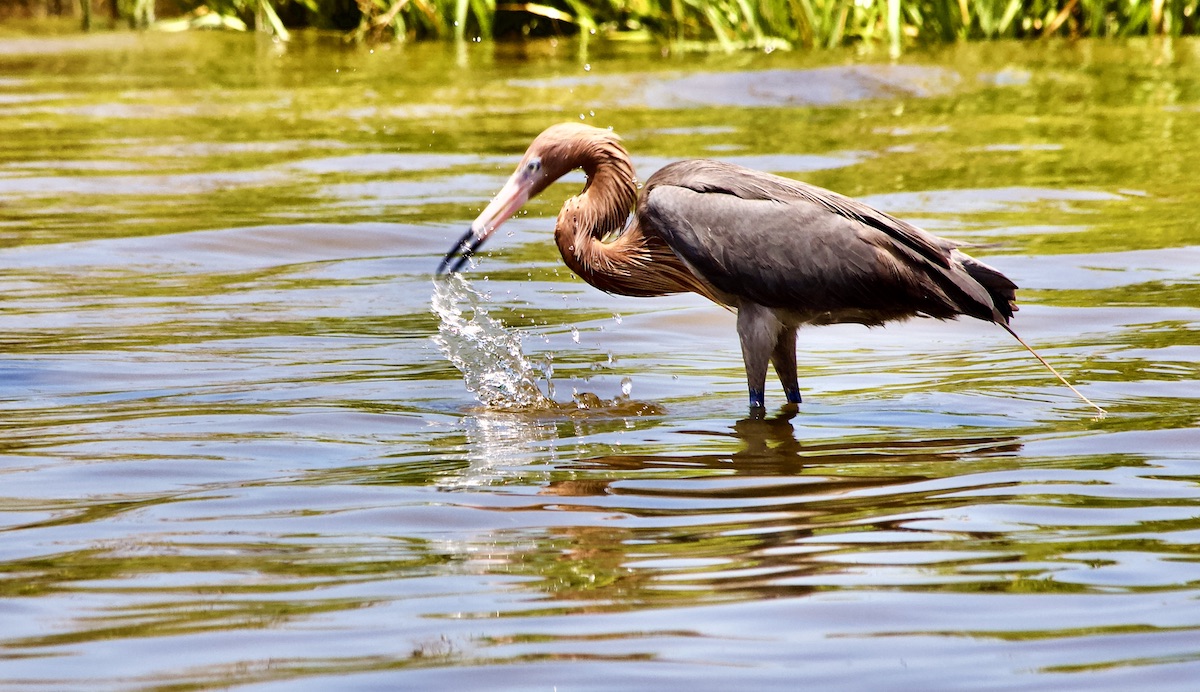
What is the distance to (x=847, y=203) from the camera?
22.2ft

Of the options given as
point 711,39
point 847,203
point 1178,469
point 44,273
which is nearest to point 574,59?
point 711,39

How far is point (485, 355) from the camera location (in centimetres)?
743

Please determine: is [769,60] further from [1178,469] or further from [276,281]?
[1178,469]

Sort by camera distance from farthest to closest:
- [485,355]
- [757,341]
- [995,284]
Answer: [485,355] → [757,341] → [995,284]

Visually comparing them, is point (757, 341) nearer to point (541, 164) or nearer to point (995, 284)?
point (995, 284)

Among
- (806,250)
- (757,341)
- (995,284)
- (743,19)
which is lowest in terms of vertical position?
(757,341)

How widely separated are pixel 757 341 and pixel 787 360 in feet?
0.84

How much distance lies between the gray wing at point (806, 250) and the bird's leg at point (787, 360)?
211mm

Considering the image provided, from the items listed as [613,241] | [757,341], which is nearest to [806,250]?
[757,341]

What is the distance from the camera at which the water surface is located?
369 centimetres

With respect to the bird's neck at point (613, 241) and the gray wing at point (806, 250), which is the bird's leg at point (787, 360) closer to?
the gray wing at point (806, 250)

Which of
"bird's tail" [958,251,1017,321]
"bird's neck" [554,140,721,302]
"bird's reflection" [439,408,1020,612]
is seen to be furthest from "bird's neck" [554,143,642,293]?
"bird's tail" [958,251,1017,321]

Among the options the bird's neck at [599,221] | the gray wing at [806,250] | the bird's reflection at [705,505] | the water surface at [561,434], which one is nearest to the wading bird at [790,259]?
the gray wing at [806,250]

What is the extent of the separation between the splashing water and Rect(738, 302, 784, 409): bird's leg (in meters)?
0.87
